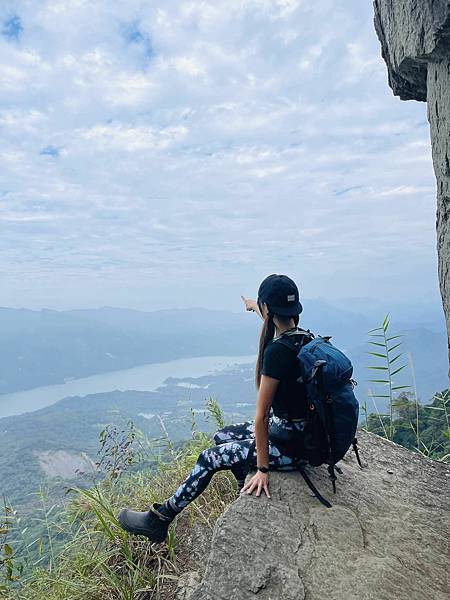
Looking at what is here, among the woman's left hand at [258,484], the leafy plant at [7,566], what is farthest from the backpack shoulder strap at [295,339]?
Answer: the leafy plant at [7,566]

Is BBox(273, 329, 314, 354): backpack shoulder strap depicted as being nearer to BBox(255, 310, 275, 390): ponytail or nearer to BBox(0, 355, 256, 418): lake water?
BBox(255, 310, 275, 390): ponytail

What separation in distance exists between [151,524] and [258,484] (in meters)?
0.97

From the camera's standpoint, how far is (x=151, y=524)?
3.71 m

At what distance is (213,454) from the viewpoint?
3.77m

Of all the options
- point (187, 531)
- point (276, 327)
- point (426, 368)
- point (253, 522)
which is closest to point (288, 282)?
point (276, 327)

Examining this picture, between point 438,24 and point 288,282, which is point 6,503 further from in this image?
point 438,24

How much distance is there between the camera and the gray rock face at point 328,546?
283 centimetres

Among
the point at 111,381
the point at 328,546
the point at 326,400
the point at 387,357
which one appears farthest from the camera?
the point at 111,381

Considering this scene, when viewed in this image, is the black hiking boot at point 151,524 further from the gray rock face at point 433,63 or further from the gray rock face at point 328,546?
the gray rock face at point 433,63

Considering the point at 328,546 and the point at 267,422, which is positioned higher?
the point at 267,422

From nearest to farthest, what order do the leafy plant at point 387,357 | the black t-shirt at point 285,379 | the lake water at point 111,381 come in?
the black t-shirt at point 285,379 → the leafy plant at point 387,357 → the lake water at point 111,381

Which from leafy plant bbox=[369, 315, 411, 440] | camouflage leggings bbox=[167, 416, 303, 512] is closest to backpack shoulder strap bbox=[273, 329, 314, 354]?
camouflage leggings bbox=[167, 416, 303, 512]

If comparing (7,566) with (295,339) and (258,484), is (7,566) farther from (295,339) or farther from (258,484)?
(295,339)

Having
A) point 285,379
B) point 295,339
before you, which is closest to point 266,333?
point 295,339
